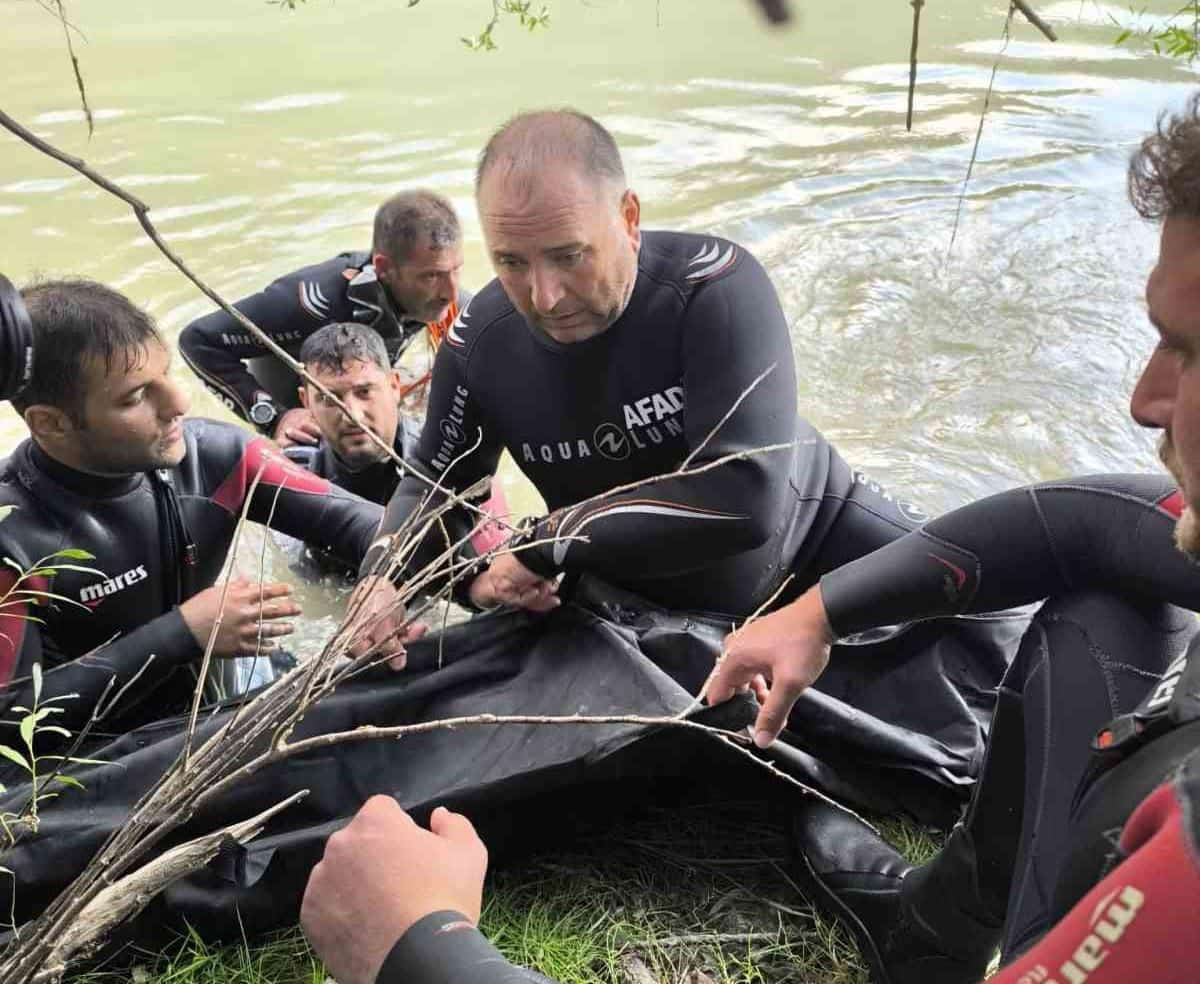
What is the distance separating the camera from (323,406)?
13.3 ft

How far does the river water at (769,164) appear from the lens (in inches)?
194

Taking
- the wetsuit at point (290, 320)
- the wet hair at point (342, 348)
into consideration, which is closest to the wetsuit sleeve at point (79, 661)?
the wet hair at point (342, 348)

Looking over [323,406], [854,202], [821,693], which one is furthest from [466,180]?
[821,693]

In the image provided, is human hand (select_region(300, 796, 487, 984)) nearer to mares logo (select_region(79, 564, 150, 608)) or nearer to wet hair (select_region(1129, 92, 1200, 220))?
wet hair (select_region(1129, 92, 1200, 220))

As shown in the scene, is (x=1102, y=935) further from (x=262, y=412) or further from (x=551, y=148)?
(x=262, y=412)

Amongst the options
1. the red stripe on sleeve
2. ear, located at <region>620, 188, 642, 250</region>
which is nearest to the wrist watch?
the red stripe on sleeve

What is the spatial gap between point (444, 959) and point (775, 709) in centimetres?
82

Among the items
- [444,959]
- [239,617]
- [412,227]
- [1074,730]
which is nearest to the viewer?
[444,959]

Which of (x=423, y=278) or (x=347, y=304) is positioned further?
(x=347, y=304)

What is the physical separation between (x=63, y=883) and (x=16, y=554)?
704 millimetres

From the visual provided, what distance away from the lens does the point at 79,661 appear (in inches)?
95.5

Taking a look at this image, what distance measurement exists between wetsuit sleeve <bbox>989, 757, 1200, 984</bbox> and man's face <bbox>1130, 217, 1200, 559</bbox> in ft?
1.01

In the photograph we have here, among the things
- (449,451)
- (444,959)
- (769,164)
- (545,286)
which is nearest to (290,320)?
(449,451)

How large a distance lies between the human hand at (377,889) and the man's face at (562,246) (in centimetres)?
132
